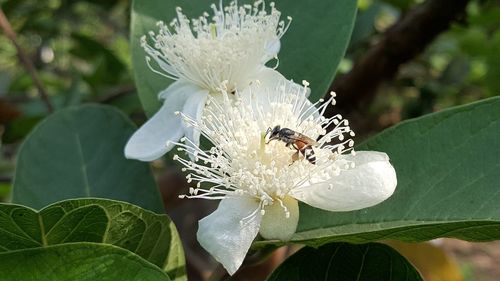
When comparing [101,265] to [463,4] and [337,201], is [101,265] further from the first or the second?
[463,4]

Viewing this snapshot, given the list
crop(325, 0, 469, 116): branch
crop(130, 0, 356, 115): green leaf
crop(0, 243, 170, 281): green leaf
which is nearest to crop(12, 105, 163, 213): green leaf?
crop(130, 0, 356, 115): green leaf

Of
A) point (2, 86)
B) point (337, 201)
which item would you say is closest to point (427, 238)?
point (337, 201)

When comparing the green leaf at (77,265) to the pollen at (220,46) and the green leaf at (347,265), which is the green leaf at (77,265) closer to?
the green leaf at (347,265)

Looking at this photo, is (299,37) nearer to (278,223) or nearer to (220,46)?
(220,46)

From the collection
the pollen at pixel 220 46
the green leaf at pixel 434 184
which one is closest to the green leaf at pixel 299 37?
the pollen at pixel 220 46

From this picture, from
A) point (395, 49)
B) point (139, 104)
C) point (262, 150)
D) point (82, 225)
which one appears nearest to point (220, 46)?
point (262, 150)
